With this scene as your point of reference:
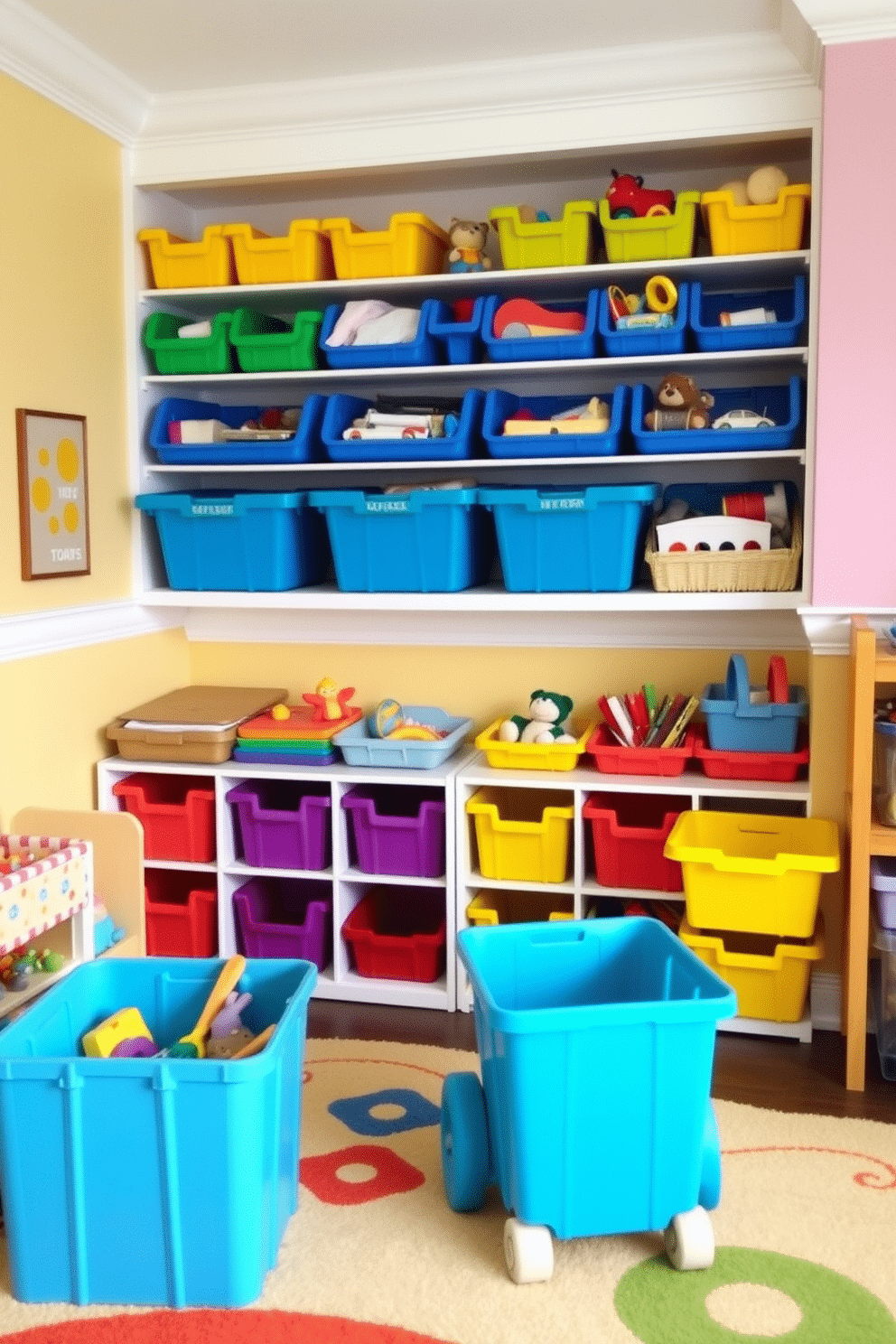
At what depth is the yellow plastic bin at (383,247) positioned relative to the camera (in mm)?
3039

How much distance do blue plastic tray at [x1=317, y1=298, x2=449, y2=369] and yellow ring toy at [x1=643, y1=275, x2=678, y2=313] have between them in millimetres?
515

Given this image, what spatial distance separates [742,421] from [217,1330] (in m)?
2.17

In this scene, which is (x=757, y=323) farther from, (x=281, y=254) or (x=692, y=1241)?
(x=692, y=1241)

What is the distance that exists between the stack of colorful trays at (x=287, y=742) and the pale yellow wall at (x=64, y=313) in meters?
0.51

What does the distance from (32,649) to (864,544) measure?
186 centimetres

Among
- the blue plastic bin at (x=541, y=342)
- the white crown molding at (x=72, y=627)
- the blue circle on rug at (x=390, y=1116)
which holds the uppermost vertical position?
the blue plastic bin at (x=541, y=342)

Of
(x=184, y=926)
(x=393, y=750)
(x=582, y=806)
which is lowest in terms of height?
(x=184, y=926)

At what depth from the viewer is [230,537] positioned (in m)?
3.22

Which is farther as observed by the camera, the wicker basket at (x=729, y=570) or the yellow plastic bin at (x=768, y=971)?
the wicker basket at (x=729, y=570)

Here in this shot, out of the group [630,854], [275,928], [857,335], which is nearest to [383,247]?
[857,335]

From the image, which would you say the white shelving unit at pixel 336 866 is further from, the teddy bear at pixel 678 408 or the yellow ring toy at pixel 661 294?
the yellow ring toy at pixel 661 294

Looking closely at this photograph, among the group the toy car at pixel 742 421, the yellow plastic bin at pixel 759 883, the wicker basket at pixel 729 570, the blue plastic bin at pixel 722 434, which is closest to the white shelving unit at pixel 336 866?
the yellow plastic bin at pixel 759 883

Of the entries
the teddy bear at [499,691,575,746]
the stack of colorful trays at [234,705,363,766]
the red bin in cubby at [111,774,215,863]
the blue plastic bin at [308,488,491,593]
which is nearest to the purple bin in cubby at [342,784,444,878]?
the stack of colorful trays at [234,705,363,766]

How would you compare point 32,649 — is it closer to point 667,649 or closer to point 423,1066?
point 423,1066
